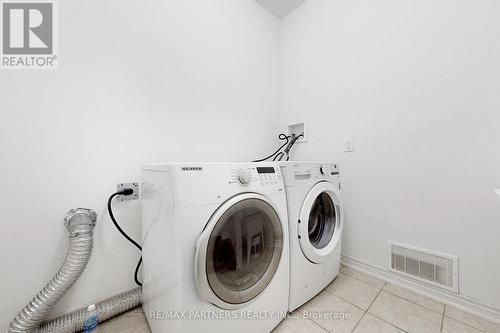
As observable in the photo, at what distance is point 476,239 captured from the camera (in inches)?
39.3

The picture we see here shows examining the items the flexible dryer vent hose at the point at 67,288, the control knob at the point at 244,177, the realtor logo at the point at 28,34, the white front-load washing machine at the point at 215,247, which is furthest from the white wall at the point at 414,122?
the realtor logo at the point at 28,34

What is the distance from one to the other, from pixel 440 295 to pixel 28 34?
8.61 feet

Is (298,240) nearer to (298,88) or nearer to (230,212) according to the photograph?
(230,212)

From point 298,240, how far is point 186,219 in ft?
2.09

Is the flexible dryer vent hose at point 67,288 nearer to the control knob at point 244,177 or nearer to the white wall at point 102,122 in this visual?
the white wall at point 102,122

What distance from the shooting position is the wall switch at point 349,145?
4.79 ft

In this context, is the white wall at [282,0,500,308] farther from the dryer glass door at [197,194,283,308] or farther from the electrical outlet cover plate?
the electrical outlet cover plate

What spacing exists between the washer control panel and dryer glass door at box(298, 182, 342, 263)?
0.94 ft

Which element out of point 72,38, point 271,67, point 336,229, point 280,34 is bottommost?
point 336,229

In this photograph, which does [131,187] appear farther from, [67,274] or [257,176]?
[257,176]

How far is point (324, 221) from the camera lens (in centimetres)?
128

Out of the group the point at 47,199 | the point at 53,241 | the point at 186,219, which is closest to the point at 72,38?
the point at 47,199

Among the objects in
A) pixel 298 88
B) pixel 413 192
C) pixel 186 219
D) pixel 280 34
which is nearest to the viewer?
pixel 186 219

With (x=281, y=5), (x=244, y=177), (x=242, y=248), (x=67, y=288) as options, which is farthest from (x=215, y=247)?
(x=281, y=5)
